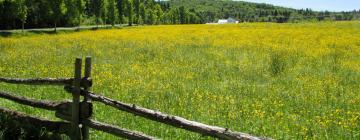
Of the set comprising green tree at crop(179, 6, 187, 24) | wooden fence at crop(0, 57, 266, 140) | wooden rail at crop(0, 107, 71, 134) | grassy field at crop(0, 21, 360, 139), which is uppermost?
green tree at crop(179, 6, 187, 24)

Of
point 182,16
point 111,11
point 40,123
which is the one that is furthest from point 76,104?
point 182,16

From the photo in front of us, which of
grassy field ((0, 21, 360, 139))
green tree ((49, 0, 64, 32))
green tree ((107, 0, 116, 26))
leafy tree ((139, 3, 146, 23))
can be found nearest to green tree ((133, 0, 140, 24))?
leafy tree ((139, 3, 146, 23))

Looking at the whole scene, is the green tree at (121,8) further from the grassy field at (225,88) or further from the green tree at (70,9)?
the grassy field at (225,88)

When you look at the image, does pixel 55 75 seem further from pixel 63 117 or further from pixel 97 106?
Result: pixel 63 117

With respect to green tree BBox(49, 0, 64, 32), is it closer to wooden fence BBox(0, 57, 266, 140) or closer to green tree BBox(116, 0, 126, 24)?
green tree BBox(116, 0, 126, 24)

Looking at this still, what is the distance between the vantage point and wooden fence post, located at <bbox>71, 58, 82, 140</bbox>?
813 centimetres

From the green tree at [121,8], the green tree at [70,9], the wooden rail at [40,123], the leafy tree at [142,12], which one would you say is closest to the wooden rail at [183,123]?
the wooden rail at [40,123]

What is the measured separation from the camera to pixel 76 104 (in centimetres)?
827

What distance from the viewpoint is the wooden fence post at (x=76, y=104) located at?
8133 mm

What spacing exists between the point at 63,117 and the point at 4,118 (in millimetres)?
1782

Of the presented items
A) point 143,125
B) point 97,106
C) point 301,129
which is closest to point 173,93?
point 97,106

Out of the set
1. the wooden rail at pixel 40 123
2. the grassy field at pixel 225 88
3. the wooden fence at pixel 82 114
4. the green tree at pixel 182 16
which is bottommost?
the grassy field at pixel 225 88

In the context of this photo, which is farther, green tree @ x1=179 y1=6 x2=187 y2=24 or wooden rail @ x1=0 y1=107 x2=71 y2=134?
green tree @ x1=179 y1=6 x2=187 y2=24

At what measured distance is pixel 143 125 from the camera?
413 inches
